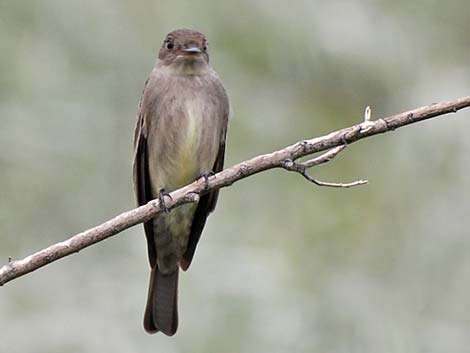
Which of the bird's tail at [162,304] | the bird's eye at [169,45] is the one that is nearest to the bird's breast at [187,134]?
the bird's eye at [169,45]

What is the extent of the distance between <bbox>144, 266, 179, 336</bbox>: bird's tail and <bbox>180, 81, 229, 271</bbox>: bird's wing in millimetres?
133

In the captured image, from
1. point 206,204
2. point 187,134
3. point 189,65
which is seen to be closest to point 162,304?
point 206,204

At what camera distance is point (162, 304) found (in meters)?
6.48

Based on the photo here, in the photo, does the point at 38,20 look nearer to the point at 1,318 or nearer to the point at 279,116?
the point at 279,116

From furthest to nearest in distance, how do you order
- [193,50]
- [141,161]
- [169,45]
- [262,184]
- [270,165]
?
1. [262,184]
2. [141,161]
3. [169,45]
4. [193,50]
5. [270,165]

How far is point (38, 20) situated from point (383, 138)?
86.3 inches

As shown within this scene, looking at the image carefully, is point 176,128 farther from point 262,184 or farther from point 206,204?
point 262,184

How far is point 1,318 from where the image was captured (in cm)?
629

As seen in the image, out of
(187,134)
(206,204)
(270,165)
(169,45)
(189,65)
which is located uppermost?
(169,45)

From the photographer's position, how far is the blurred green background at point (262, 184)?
21.0 ft

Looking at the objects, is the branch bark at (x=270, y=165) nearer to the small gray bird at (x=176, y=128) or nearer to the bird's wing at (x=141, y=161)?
the small gray bird at (x=176, y=128)

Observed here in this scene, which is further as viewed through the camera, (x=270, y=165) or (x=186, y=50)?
(x=186, y=50)

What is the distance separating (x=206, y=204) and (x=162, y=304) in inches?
22.2

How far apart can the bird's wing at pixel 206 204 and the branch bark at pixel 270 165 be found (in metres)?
1.26
